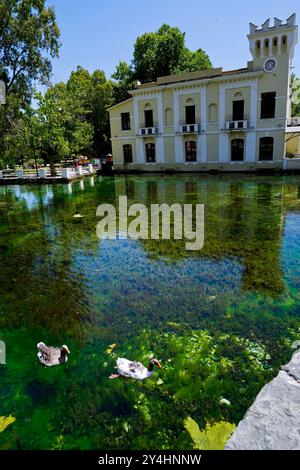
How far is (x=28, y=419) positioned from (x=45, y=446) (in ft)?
1.46

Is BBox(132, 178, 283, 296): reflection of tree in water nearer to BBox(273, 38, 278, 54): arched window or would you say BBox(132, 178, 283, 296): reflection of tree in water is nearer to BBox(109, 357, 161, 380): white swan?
BBox(109, 357, 161, 380): white swan

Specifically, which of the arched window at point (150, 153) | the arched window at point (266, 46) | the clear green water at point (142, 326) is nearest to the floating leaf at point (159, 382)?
the clear green water at point (142, 326)

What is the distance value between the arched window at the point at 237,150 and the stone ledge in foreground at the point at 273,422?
22431 mm

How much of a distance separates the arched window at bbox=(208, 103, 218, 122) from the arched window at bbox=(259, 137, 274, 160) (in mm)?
3831

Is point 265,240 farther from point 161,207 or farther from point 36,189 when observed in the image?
point 36,189

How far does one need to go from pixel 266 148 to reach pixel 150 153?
9550 millimetres

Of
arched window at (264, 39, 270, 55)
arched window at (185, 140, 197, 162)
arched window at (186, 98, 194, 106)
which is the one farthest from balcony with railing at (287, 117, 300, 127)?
arched window at (186, 98, 194, 106)

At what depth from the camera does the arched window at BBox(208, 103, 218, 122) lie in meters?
23.8

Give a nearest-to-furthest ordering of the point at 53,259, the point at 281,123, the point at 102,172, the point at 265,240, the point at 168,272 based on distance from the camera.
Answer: the point at 168,272 < the point at 53,259 < the point at 265,240 < the point at 281,123 < the point at 102,172

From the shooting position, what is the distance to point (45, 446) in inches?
133

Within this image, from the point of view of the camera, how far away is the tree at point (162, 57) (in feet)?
102

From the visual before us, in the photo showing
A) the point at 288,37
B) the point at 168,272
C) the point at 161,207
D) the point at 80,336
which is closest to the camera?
the point at 80,336

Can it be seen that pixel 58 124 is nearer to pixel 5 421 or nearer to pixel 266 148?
pixel 266 148

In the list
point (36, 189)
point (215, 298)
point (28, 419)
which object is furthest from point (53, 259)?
point (36, 189)
